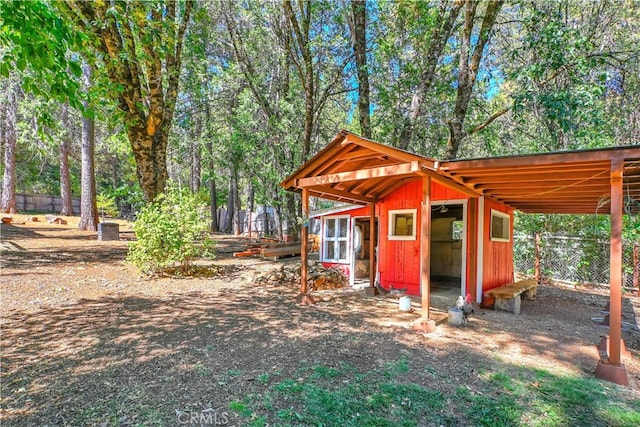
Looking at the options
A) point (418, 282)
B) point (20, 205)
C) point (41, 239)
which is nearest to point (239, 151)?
point (41, 239)

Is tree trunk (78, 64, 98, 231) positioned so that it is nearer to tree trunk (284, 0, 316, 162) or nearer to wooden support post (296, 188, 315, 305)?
tree trunk (284, 0, 316, 162)

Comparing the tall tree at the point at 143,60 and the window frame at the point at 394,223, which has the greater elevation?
the tall tree at the point at 143,60

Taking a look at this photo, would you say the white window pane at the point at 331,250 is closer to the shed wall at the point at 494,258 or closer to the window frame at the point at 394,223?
the window frame at the point at 394,223

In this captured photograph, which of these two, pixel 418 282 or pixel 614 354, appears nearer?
pixel 614 354

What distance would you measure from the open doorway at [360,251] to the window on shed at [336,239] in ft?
0.89

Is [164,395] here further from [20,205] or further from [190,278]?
[20,205]

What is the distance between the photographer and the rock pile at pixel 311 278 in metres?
7.74

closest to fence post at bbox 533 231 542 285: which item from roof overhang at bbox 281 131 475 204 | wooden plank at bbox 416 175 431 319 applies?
roof overhang at bbox 281 131 475 204

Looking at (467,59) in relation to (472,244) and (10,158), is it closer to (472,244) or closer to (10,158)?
(472,244)

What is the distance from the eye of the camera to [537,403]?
107 inches

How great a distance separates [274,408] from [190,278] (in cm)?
571

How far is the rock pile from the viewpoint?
774 cm

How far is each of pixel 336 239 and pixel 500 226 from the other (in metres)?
4.18

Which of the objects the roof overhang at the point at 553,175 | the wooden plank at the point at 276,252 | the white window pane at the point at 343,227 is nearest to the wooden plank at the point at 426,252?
the roof overhang at the point at 553,175
